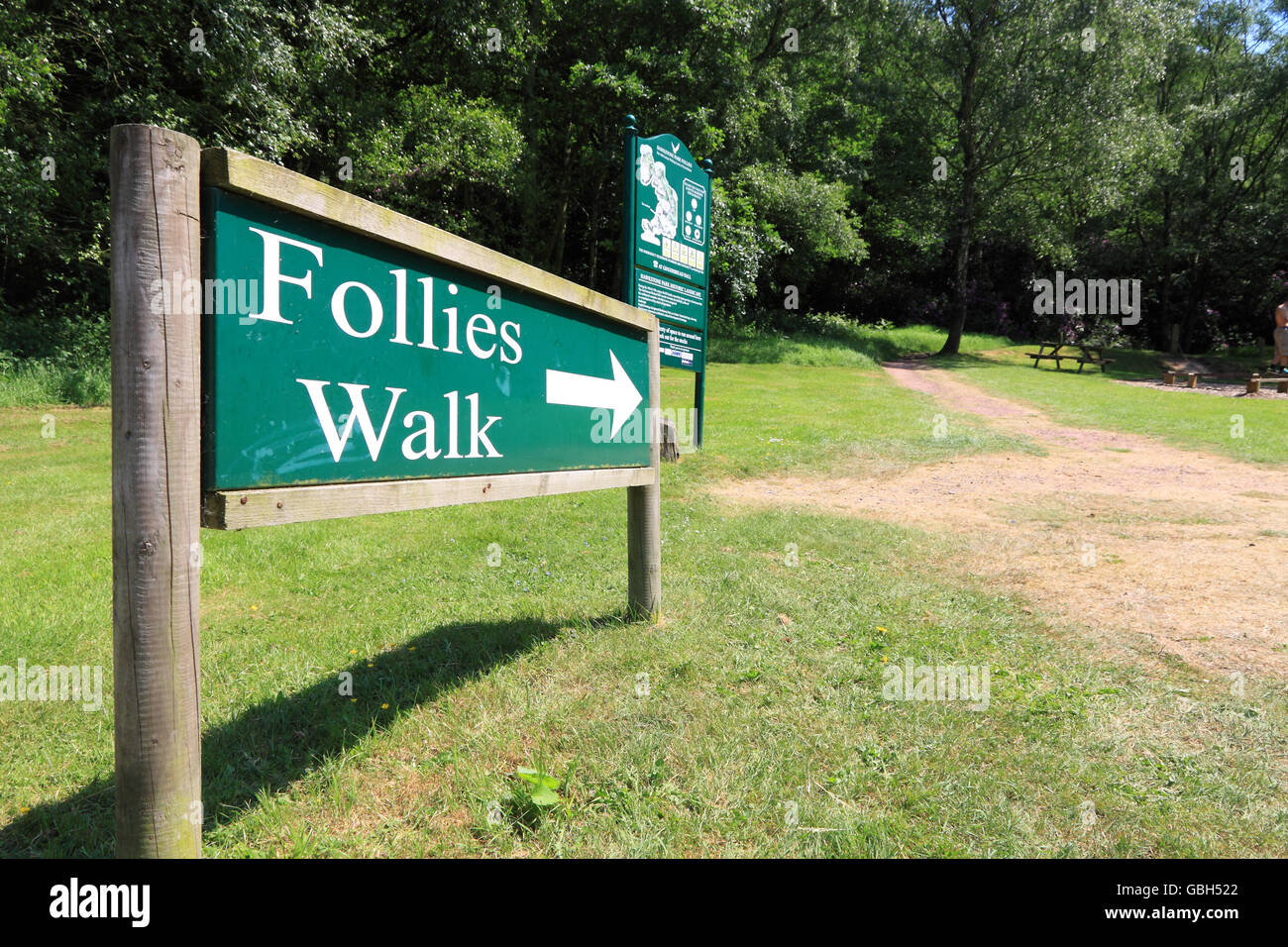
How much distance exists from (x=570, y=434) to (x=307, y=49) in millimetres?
13775

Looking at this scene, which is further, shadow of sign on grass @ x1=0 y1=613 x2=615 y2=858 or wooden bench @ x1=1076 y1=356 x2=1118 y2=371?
wooden bench @ x1=1076 y1=356 x2=1118 y2=371

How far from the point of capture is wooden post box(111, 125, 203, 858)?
1508mm

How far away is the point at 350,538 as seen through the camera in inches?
209

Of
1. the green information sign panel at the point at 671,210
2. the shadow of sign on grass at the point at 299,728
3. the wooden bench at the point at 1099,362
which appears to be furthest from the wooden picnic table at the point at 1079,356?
the shadow of sign on grass at the point at 299,728

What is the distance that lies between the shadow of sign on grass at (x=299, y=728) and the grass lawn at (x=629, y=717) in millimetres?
11

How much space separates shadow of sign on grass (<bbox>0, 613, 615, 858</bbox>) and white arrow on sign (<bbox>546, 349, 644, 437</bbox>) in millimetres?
1096

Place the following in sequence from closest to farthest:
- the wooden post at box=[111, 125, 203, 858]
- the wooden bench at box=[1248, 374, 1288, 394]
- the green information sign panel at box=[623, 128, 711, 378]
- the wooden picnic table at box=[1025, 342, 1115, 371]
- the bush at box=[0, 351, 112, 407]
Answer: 1. the wooden post at box=[111, 125, 203, 858]
2. the green information sign panel at box=[623, 128, 711, 378]
3. the bush at box=[0, 351, 112, 407]
4. the wooden bench at box=[1248, 374, 1288, 394]
5. the wooden picnic table at box=[1025, 342, 1115, 371]

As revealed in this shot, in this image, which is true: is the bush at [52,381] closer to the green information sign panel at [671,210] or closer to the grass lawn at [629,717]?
the grass lawn at [629,717]

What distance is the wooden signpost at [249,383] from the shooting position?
1.53 metres

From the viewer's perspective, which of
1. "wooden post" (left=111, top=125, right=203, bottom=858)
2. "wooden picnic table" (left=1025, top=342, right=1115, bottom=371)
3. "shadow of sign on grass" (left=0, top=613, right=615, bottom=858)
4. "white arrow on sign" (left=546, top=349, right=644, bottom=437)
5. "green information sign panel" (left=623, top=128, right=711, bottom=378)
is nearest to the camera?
"wooden post" (left=111, top=125, right=203, bottom=858)

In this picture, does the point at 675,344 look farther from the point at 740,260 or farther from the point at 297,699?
the point at 740,260

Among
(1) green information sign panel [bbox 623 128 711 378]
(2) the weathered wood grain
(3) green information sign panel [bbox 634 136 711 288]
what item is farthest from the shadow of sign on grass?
(3) green information sign panel [bbox 634 136 711 288]

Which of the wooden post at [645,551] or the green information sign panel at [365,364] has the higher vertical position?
the green information sign panel at [365,364]

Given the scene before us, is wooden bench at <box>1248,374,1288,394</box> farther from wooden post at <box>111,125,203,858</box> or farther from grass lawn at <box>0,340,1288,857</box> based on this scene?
wooden post at <box>111,125,203,858</box>
